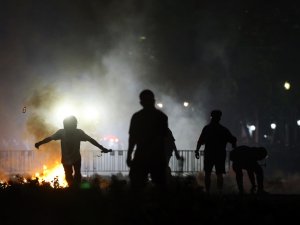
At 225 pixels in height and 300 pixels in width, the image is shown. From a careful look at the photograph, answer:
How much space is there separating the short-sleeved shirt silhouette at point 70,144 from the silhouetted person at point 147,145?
2885 millimetres

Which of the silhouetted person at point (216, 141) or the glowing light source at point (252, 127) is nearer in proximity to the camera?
the silhouetted person at point (216, 141)

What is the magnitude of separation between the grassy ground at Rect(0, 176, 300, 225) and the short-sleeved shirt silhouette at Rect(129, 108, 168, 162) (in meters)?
0.75

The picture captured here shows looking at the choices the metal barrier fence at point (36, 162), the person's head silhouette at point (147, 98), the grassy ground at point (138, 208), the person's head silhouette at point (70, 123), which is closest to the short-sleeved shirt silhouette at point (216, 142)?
the person's head silhouette at point (70, 123)

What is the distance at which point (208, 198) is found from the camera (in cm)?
809

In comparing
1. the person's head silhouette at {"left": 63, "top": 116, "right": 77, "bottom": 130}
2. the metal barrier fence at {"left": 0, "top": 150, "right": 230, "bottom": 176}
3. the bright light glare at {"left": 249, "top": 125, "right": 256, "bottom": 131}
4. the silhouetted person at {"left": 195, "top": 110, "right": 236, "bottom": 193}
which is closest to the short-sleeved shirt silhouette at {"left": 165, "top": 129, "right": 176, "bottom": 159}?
the silhouetted person at {"left": 195, "top": 110, "right": 236, "bottom": 193}

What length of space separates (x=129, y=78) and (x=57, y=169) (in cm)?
2192

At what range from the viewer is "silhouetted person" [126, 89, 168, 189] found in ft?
30.3

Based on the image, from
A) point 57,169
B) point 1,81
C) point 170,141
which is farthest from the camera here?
point 1,81

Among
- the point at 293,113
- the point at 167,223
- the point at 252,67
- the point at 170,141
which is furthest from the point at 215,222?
the point at 293,113

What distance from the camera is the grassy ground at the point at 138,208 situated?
7.41 m

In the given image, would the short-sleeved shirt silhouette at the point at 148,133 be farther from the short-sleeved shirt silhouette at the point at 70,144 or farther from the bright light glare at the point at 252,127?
the bright light glare at the point at 252,127

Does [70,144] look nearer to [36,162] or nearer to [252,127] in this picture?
[36,162]

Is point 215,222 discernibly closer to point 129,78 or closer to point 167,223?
point 167,223

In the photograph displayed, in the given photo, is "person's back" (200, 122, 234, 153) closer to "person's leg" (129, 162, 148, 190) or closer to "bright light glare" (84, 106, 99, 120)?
"person's leg" (129, 162, 148, 190)
